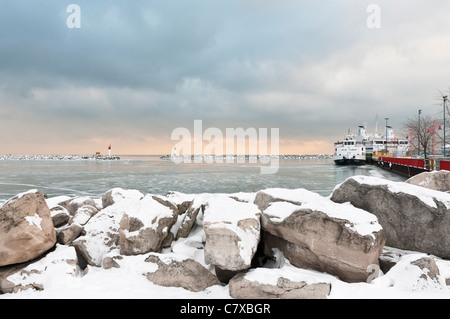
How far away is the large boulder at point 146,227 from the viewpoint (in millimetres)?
4977

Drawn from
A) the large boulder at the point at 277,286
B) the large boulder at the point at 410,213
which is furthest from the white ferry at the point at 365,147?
the large boulder at the point at 277,286

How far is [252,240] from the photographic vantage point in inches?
174

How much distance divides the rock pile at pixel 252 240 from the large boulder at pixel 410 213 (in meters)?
0.02

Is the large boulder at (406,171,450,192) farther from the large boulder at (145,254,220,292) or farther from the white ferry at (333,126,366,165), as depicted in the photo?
the white ferry at (333,126,366,165)

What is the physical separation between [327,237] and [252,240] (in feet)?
4.04

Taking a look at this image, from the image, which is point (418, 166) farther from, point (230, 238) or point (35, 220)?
point (35, 220)

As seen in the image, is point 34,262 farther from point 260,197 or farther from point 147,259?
point 260,197

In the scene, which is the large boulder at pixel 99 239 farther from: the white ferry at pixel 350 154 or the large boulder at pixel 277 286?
the white ferry at pixel 350 154

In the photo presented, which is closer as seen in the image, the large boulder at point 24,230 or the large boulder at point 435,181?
the large boulder at point 24,230
